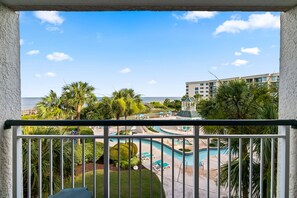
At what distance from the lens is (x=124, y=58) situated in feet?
30.0

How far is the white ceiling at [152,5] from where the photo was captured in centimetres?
200

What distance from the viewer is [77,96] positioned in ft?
17.6

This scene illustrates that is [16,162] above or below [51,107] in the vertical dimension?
below

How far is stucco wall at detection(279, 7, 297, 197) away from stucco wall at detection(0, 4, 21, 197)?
2.96m

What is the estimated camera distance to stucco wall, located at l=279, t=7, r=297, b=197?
2043 millimetres

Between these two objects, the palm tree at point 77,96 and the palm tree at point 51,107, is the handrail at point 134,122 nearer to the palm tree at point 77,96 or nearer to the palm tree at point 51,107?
the palm tree at point 51,107

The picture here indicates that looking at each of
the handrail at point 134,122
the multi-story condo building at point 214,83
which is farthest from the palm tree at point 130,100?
the handrail at point 134,122

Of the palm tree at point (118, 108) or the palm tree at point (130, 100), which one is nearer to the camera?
Answer: the palm tree at point (130, 100)

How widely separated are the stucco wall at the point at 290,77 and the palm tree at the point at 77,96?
448 cm

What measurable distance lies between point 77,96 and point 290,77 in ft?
15.7

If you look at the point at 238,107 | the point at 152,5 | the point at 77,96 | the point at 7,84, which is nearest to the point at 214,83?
the point at 238,107

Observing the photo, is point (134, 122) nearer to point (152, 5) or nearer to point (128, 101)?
point (152, 5)

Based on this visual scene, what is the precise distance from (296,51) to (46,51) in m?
8.04

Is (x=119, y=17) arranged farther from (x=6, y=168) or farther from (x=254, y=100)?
(x=6, y=168)
